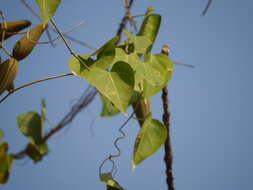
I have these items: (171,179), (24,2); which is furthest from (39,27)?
(171,179)

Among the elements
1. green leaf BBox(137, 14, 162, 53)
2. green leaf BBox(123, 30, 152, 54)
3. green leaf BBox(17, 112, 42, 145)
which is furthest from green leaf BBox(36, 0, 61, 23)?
green leaf BBox(17, 112, 42, 145)

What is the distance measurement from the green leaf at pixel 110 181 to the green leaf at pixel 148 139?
9cm

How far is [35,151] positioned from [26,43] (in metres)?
0.50

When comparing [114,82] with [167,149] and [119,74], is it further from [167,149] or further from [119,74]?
[167,149]

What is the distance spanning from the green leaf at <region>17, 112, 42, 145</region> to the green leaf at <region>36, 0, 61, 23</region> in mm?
516

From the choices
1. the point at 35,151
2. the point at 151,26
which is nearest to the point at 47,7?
the point at 151,26

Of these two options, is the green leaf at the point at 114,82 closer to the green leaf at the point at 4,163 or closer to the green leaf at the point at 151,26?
the green leaf at the point at 151,26

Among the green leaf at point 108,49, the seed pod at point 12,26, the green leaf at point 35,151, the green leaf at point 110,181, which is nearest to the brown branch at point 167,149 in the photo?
the green leaf at point 110,181

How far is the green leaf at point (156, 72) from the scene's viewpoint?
54 centimetres

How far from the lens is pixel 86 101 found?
43.0 inches

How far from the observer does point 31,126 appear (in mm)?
835

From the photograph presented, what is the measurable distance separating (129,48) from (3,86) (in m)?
0.26

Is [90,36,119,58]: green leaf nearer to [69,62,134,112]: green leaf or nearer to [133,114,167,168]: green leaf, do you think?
[69,62,134,112]: green leaf

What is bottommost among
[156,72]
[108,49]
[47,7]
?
[156,72]
